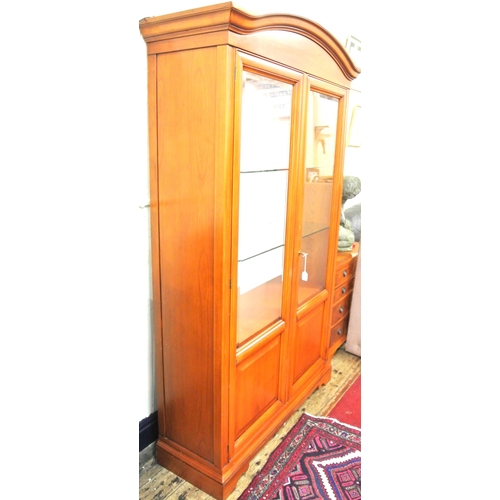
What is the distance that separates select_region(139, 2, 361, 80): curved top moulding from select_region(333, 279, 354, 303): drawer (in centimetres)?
151

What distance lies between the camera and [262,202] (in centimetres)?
164

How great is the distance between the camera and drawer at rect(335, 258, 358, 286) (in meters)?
2.44

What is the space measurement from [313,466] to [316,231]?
112 centimetres

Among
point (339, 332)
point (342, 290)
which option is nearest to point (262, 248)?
point (342, 290)

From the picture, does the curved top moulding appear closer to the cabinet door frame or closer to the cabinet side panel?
the cabinet side panel

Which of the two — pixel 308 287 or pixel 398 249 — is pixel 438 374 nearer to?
pixel 398 249

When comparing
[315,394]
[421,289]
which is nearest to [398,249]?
[421,289]

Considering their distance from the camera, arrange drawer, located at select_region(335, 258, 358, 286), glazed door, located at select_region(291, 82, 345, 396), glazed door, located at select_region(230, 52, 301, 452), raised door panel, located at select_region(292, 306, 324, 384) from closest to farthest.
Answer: glazed door, located at select_region(230, 52, 301, 452), glazed door, located at select_region(291, 82, 345, 396), raised door panel, located at select_region(292, 306, 324, 384), drawer, located at select_region(335, 258, 358, 286)

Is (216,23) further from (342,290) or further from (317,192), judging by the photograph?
(342,290)

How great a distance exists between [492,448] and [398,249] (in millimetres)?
139

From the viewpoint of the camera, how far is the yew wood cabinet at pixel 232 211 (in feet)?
4.15

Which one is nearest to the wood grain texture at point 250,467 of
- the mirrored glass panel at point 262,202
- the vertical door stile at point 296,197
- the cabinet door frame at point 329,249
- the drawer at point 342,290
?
the cabinet door frame at point 329,249

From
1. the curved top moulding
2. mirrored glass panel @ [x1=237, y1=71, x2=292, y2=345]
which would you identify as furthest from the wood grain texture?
the curved top moulding

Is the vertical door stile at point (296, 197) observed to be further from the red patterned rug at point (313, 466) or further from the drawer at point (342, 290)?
the drawer at point (342, 290)
